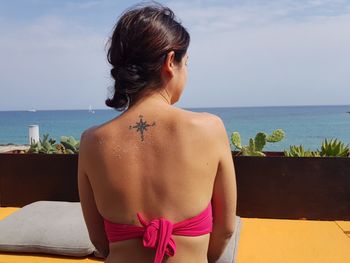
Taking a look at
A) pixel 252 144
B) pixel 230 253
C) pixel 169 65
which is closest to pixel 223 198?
pixel 169 65

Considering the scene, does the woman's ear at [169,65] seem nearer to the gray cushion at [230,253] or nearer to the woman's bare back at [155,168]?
the woman's bare back at [155,168]

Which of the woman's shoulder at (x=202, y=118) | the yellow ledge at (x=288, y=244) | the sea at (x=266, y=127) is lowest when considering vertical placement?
the sea at (x=266, y=127)

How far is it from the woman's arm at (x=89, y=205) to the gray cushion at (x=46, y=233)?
45.0 inches

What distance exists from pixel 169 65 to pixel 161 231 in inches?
19.2

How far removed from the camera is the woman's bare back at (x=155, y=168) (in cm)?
116

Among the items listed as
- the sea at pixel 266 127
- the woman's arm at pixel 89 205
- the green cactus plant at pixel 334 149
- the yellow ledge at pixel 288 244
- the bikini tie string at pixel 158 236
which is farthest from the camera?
the sea at pixel 266 127

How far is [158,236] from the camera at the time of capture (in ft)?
3.79

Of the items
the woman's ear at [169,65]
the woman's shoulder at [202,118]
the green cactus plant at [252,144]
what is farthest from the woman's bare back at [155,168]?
the green cactus plant at [252,144]

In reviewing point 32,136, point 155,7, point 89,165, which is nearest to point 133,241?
point 89,165

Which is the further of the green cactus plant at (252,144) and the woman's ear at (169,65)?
the green cactus plant at (252,144)

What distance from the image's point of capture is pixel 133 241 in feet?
3.94

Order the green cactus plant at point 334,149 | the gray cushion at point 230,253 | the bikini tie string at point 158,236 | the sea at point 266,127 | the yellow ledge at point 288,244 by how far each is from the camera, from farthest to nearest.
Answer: the sea at point 266,127 < the green cactus plant at point 334,149 < the yellow ledge at point 288,244 < the gray cushion at point 230,253 < the bikini tie string at point 158,236

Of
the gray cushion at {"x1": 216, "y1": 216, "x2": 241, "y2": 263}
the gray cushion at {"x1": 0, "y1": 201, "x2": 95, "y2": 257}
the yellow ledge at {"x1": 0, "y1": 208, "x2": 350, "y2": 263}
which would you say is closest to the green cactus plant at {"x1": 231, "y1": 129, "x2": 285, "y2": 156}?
the yellow ledge at {"x1": 0, "y1": 208, "x2": 350, "y2": 263}

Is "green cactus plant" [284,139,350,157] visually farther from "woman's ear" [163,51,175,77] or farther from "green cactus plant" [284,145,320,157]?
"woman's ear" [163,51,175,77]
